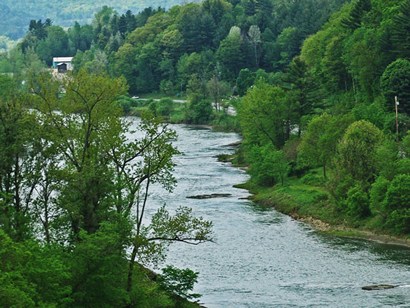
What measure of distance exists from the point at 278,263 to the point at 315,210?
1428 cm

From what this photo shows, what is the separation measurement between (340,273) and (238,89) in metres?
94.2

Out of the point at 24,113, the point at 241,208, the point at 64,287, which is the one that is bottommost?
the point at 241,208

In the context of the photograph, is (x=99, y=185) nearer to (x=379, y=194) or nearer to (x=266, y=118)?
(x=379, y=194)


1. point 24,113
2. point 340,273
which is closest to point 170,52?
point 340,273

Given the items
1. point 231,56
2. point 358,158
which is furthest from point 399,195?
point 231,56

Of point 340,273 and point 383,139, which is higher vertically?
point 383,139

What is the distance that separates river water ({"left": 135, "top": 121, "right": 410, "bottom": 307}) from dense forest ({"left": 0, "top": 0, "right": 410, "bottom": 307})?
109 inches

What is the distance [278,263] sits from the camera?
58500mm

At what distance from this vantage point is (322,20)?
5910 inches

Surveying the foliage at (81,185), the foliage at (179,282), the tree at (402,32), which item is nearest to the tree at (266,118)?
the tree at (402,32)

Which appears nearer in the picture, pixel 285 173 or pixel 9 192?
pixel 9 192

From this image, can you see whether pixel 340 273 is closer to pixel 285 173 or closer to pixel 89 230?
pixel 89 230

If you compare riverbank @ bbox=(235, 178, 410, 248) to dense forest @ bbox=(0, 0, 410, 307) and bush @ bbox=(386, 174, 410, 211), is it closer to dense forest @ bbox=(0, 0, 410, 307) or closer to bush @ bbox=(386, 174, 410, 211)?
dense forest @ bbox=(0, 0, 410, 307)

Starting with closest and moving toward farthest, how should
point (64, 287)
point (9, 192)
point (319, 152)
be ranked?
point (64, 287)
point (9, 192)
point (319, 152)
